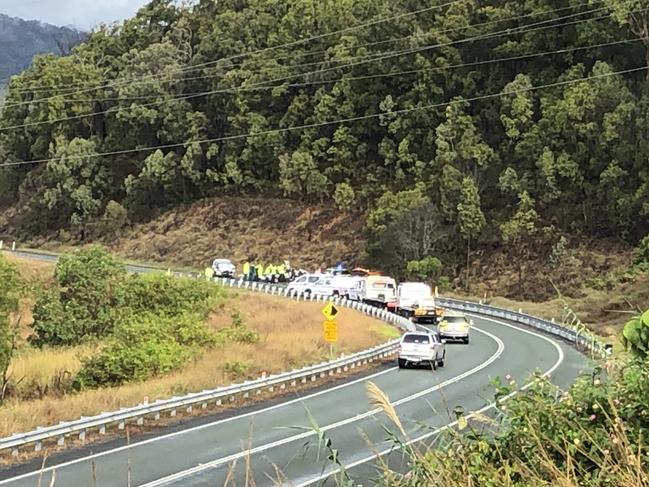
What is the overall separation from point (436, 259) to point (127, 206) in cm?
4312

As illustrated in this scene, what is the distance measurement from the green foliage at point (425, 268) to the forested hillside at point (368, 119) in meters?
1.82

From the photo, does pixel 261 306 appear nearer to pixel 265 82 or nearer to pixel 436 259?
pixel 436 259

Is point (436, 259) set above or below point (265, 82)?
below

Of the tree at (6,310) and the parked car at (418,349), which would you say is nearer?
the tree at (6,310)

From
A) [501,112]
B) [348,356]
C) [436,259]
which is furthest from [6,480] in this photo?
[501,112]

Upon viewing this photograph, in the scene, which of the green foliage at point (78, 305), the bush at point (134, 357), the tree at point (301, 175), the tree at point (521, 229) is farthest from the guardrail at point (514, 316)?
the tree at point (301, 175)

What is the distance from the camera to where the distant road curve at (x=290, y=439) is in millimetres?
13766

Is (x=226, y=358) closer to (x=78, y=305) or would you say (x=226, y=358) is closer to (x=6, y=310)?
(x=6, y=310)

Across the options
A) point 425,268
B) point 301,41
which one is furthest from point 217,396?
point 301,41

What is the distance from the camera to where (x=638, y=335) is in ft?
18.1

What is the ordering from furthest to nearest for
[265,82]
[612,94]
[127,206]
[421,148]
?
[127,206] → [265,82] → [421,148] → [612,94]

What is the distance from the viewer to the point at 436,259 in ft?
204

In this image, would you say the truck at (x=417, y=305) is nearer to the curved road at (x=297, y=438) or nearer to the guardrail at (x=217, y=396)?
the guardrail at (x=217, y=396)

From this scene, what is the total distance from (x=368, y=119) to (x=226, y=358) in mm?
52875
